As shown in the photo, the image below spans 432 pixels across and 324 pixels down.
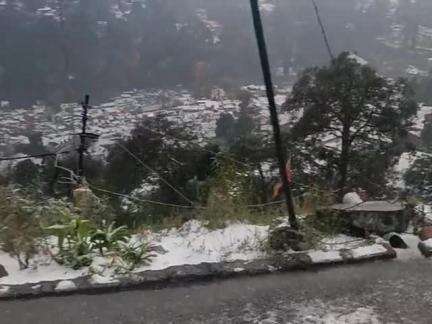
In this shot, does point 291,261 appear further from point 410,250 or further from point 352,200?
point 352,200

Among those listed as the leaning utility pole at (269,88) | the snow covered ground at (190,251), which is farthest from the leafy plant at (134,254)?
the leaning utility pole at (269,88)

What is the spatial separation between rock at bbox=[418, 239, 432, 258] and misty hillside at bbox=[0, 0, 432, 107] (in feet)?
162

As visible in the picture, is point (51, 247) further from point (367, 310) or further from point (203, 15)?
point (203, 15)

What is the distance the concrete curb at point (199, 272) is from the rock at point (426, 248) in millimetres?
195

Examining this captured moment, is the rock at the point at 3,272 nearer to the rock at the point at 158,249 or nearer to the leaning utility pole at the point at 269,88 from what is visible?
the rock at the point at 158,249

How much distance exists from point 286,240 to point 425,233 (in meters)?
0.89

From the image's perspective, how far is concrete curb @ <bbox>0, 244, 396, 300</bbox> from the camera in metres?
2.52

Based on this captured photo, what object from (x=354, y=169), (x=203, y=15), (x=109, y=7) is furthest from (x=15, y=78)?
(x=354, y=169)

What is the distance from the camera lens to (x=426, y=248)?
295 centimetres

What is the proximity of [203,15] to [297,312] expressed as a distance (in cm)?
6161

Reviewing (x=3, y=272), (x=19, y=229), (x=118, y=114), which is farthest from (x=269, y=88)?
(x=118, y=114)

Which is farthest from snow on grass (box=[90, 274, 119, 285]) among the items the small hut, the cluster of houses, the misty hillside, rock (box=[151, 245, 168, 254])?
the misty hillside

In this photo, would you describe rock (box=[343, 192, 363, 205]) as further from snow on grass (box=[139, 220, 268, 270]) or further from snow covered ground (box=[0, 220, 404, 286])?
snow on grass (box=[139, 220, 268, 270])

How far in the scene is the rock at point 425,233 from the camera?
122 inches
